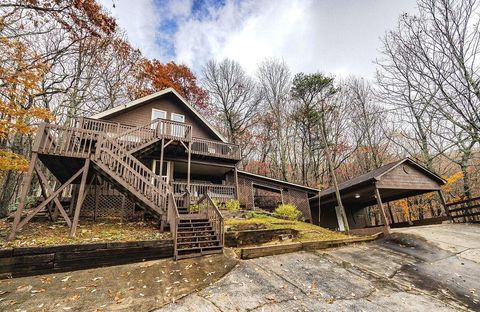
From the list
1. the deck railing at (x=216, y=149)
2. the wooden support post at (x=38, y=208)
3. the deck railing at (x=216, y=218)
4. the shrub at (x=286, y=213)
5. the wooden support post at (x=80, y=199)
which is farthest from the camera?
the deck railing at (x=216, y=149)

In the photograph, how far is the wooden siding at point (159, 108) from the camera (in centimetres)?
1455

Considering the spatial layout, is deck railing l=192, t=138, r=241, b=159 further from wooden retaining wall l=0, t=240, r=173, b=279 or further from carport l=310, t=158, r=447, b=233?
wooden retaining wall l=0, t=240, r=173, b=279

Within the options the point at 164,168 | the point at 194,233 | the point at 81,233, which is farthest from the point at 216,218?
the point at 164,168

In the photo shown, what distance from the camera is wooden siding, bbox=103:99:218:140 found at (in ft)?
47.7

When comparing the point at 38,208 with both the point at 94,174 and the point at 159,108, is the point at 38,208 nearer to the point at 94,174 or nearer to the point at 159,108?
the point at 94,174

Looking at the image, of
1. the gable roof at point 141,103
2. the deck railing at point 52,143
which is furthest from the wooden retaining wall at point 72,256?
the gable roof at point 141,103

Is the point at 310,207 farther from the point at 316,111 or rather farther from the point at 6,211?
the point at 6,211

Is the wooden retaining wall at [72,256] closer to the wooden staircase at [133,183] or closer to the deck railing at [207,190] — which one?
the wooden staircase at [133,183]

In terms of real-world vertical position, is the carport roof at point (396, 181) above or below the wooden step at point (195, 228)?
above

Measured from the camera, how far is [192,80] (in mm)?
28484

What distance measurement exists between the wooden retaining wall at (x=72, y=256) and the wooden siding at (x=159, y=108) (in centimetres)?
1057

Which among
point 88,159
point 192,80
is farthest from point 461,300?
point 192,80

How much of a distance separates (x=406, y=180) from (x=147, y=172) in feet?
46.1

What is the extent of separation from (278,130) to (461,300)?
21969mm
